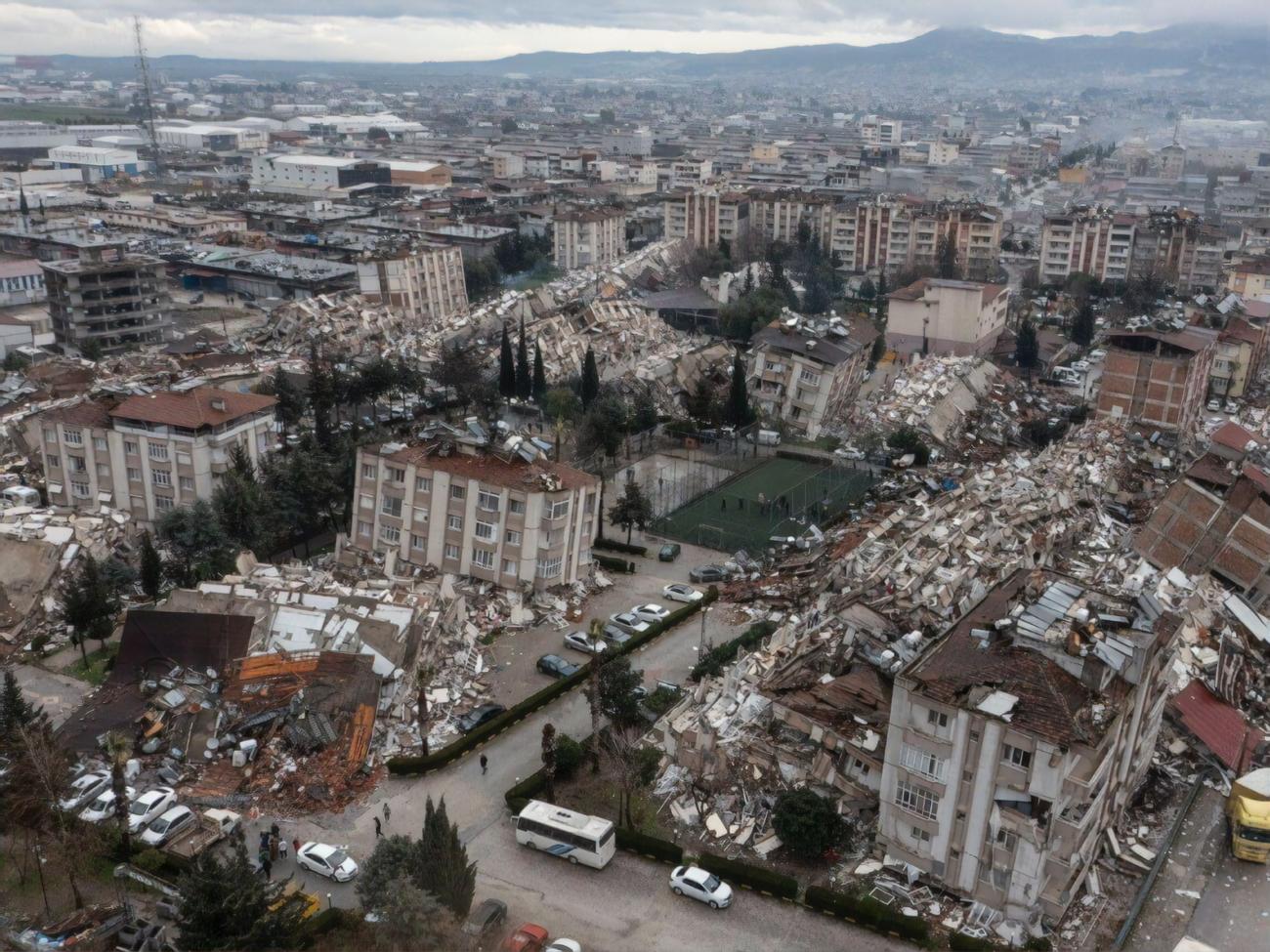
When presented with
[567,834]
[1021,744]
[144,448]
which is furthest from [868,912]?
[144,448]

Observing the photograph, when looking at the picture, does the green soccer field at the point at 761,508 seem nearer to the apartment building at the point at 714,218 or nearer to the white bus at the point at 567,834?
the white bus at the point at 567,834

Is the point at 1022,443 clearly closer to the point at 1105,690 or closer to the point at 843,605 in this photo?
the point at 843,605

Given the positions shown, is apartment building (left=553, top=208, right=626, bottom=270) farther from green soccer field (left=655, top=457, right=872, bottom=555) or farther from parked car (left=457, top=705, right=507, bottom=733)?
parked car (left=457, top=705, right=507, bottom=733)

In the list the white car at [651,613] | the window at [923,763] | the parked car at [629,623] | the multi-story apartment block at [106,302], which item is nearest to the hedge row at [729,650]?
the white car at [651,613]

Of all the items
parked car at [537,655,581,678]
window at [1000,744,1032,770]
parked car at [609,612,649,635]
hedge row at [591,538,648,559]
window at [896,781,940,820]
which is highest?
window at [1000,744,1032,770]

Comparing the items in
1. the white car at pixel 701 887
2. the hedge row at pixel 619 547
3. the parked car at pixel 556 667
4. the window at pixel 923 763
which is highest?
the window at pixel 923 763

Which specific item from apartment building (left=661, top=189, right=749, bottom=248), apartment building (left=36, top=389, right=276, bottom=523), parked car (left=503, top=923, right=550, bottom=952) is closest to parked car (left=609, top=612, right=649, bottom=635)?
parked car (left=503, top=923, right=550, bottom=952)
